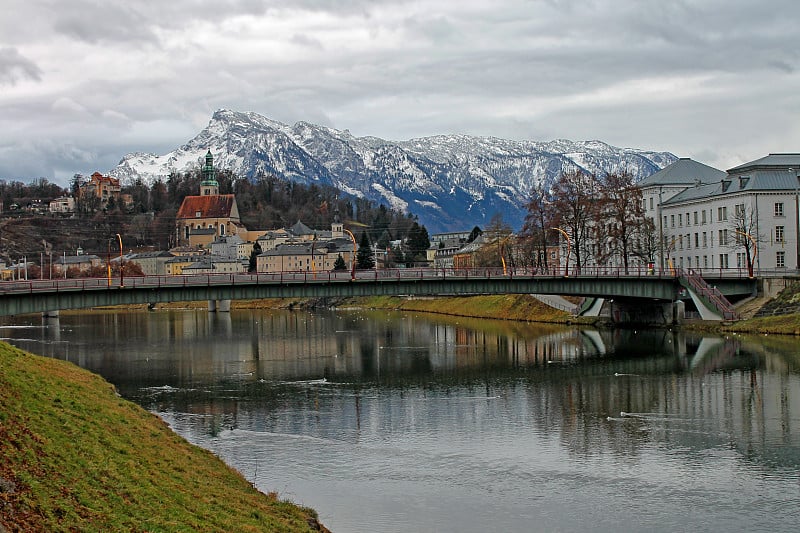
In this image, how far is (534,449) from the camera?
42.8m

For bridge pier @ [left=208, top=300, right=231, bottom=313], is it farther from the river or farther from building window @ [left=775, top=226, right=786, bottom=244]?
building window @ [left=775, top=226, right=786, bottom=244]

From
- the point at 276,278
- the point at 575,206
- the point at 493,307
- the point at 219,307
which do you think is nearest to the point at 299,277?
the point at 276,278

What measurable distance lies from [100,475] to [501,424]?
88.6 feet

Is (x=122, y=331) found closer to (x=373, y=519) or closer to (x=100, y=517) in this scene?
(x=373, y=519)

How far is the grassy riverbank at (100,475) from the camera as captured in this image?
2128cm

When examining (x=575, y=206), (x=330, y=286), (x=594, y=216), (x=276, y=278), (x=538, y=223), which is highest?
(x=575, y=206)

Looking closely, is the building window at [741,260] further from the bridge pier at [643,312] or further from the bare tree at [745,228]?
the bridge pier at [643,312]

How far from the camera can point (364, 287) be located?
287ft

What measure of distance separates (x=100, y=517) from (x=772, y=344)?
68.6m

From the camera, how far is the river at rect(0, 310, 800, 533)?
33625 mm

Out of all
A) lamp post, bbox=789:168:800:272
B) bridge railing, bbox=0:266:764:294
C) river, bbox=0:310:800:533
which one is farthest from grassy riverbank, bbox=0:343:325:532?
lamp post, bbox=789:168:800:272

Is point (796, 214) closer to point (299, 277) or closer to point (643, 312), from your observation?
point (643, 312)

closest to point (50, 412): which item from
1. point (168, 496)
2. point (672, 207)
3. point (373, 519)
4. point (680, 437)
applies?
point (168, 496)

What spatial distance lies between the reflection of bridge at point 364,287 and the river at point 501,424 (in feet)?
17.9
